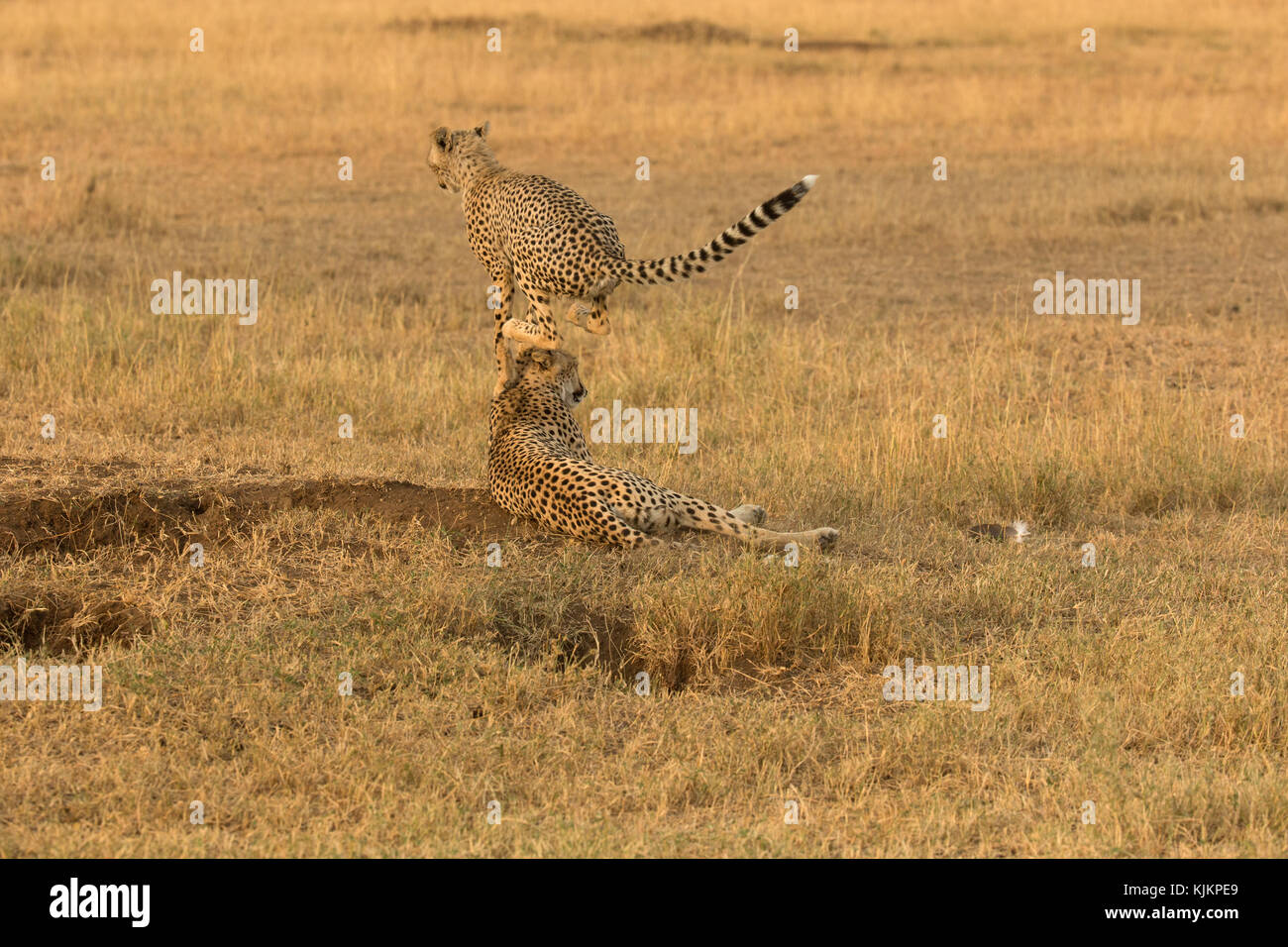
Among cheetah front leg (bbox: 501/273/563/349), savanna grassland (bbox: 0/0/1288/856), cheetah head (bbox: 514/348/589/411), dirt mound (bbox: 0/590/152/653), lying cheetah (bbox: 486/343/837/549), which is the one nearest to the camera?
savanna grassland (bbox: 0/0/1288/856)

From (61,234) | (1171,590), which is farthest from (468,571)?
(61,234)

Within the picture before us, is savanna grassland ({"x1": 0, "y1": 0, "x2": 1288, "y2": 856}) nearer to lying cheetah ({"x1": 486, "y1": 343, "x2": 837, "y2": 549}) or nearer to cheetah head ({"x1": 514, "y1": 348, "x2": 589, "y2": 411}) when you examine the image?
lying cheetah ({"x1": 486, "y1": 343, "x2": 837, "y2": 549})

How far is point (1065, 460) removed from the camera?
6.41 meters

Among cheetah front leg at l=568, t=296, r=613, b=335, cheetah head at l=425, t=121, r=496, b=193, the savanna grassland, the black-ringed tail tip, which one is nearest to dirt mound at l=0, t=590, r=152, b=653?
the savanna grassland

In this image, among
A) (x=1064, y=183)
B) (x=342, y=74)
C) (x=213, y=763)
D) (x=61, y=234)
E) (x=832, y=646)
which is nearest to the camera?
(x=213, y=763)

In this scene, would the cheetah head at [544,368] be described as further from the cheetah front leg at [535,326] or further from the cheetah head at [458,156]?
the cheetah head at [458,156]

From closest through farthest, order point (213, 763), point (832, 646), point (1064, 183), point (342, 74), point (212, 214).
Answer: point (213, 763), point (832, 646), point (212, 214), point (1064, 183), point (342, 74)

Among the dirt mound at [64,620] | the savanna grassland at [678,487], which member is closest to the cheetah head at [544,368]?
the savanna grassland at [678,487]

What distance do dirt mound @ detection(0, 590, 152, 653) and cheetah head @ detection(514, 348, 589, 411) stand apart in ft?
5.67

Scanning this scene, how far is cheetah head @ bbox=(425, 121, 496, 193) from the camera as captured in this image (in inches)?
230

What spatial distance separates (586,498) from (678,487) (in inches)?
45.7

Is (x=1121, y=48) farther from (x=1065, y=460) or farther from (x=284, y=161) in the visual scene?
(x=1065, y=460)

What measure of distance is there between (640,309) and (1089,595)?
5.00m

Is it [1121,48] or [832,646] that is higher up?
[1121,48]
